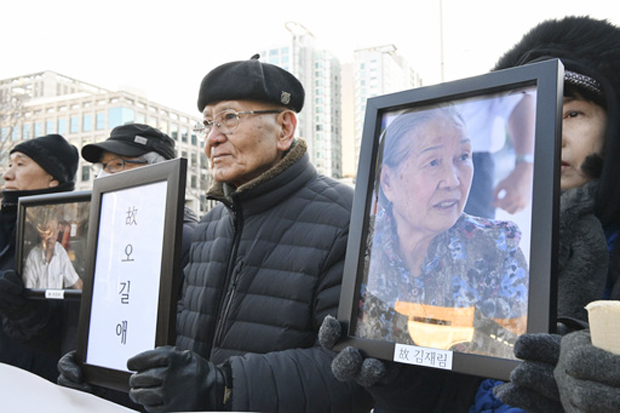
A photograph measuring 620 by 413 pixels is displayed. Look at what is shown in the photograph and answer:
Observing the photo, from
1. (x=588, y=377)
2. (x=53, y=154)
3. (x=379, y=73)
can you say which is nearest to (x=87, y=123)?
(x=379, y=73)

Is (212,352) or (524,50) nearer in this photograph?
(524,50)

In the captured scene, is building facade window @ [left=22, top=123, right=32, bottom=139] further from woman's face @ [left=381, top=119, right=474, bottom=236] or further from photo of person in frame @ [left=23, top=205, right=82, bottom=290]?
woman's face @ [left=381, top=119, right=474, bottom=236]

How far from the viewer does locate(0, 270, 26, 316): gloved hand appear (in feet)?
8.38

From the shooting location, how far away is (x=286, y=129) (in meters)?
2.16

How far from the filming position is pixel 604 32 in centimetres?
130

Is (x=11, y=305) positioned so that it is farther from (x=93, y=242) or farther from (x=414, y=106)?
(x=414, y=106)

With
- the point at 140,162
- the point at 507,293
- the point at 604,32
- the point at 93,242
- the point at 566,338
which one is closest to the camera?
the point at 566,338

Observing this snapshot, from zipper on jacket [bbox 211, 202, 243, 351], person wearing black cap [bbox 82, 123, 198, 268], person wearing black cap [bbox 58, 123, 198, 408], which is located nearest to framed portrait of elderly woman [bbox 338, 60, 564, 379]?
zipper on jacket [bbox 211, 202, 243, 351]

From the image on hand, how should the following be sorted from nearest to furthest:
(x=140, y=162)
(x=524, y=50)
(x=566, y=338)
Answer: (x=566, y=338), (x=524, y=50), (x=140, y=162)

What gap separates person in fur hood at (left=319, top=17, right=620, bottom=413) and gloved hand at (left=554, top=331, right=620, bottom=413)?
197 millimetres

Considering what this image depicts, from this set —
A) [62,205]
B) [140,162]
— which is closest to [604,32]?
[62,205]

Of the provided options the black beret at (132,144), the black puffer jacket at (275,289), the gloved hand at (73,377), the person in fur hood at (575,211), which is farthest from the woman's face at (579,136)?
the black beret at (132,144)

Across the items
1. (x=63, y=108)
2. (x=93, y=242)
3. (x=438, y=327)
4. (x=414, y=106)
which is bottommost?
(x=438, y=327)

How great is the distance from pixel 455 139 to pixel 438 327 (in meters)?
0.38
